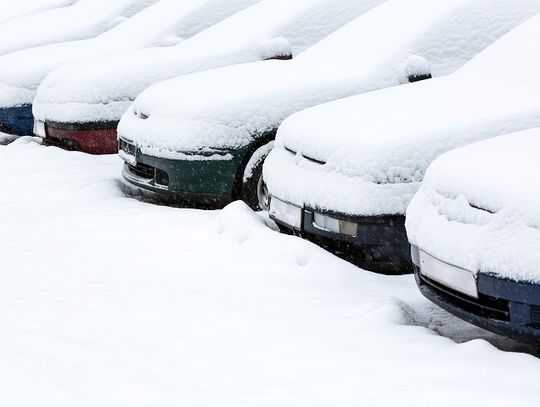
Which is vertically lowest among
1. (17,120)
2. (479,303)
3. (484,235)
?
(17,120)

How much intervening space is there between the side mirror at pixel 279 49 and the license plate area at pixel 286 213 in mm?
2542

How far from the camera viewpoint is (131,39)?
10648 millimetres

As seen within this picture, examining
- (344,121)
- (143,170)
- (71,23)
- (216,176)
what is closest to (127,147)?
(143,170)

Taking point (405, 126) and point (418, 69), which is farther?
point (418, 69)

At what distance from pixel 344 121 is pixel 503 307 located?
195cm

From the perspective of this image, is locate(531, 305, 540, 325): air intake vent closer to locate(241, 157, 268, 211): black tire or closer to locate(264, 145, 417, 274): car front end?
locate(264, 145, 417, 274): car front end

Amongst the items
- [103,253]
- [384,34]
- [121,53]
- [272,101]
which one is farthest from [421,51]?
[121,53]

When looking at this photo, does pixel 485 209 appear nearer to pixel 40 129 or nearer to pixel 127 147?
pixel 127 147

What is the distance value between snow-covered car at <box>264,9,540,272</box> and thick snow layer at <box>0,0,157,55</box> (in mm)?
6585

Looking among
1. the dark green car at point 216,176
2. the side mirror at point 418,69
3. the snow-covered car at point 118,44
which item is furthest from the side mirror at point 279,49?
the snow-covered car at point 118,44

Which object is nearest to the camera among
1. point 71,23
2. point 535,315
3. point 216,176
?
point 535,315

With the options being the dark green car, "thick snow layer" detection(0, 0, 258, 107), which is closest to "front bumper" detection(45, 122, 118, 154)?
"thick snow layer" detection(0, 0, 258, 107)

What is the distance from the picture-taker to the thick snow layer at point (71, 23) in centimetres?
1222

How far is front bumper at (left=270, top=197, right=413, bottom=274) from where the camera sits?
528 cm
